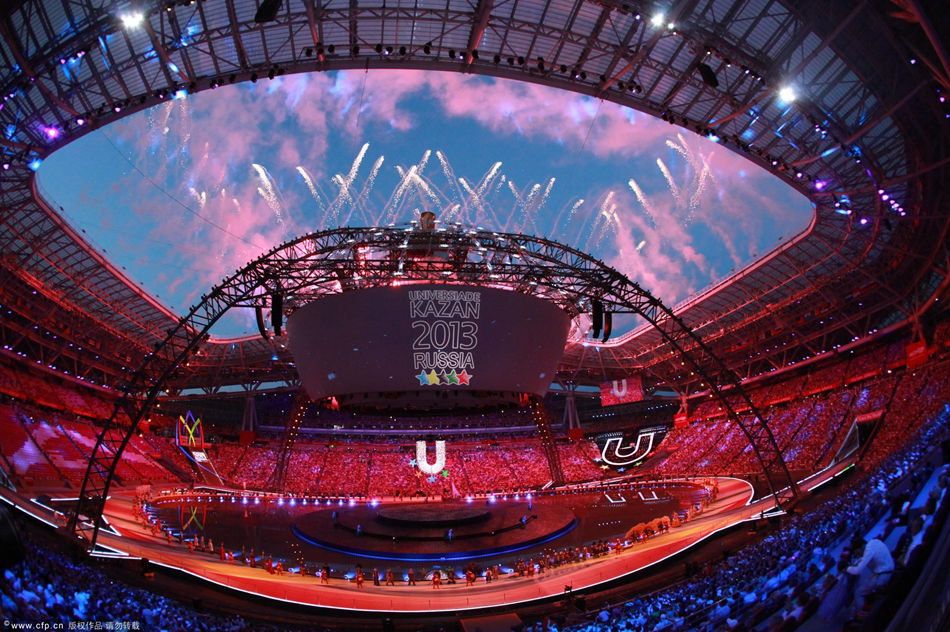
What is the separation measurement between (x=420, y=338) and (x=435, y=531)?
999cm

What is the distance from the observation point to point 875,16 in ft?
48.7

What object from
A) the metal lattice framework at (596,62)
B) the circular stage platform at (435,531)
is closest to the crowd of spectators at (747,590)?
the circular stage platform at (435,531)

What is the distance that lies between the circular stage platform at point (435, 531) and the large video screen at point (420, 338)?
6.92m

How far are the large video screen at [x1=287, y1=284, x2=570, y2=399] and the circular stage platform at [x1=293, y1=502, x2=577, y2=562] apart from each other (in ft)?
22.7

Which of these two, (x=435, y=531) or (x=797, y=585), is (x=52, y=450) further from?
(x=797, y=585)

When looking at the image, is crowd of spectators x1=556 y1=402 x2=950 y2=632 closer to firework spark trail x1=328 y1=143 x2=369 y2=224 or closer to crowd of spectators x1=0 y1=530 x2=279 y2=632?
crowd of spectators x1=0 y1=530 x2=279 y2=632

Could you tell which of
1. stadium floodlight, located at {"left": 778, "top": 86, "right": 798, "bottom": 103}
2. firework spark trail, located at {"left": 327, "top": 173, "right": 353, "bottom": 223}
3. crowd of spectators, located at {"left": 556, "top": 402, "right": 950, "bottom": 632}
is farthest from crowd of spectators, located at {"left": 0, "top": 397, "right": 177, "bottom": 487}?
stadium floodlight, located at {"left": 778, "top": 86, "right": 798, "bottom": 103}

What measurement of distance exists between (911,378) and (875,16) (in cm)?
2720

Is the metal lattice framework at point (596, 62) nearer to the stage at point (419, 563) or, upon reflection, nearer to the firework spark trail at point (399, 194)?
the stage at point (419, 563)

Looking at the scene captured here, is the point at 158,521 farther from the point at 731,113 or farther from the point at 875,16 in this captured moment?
the point at 875,16

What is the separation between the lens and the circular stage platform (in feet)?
82.0

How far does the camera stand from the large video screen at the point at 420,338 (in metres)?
29.7

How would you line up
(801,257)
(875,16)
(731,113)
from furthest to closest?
(801,257) < (731,113) < (875,16)

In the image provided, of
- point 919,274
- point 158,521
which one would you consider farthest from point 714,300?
point 158,521
